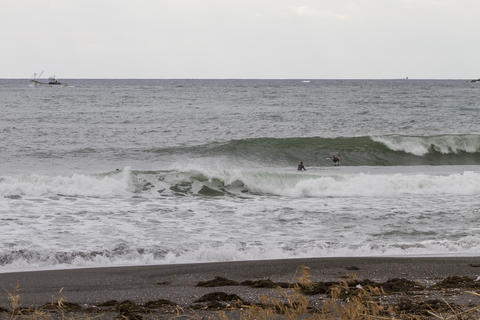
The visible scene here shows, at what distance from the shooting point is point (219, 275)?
7.31 meters

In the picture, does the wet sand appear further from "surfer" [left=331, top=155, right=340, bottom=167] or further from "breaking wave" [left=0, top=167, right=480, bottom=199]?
"surfer" [left=331, top=155, right=340, bottom=167]

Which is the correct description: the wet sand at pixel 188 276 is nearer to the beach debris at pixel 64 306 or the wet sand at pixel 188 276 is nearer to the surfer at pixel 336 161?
the beach debris at pixel 64 306

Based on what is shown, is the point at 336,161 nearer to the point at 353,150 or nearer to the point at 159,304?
the point at 353,150

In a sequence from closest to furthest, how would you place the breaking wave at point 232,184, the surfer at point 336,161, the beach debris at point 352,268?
the beach debris at point 352,268
the breaking wave at point 232,184
the surfer at point 336,161

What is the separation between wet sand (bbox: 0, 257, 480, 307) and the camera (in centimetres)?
620

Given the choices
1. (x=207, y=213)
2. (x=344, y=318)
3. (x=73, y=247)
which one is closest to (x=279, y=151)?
(x=207, y=213)

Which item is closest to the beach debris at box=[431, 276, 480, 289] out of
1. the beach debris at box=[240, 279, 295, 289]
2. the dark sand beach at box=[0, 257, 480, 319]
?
the dark sand beach at box=[0, 257, 480, 319]

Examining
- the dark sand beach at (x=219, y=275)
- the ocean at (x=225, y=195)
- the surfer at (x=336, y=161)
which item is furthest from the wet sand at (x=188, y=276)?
the surfer at (x=336, y=161)

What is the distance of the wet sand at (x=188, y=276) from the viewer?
620 centimetres

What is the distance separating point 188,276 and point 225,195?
295 inches

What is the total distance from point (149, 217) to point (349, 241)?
13.7 ft

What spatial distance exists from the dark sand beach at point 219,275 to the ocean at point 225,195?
75 cm

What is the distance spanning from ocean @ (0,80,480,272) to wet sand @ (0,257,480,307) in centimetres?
72

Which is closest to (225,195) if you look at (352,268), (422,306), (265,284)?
(352,268)
